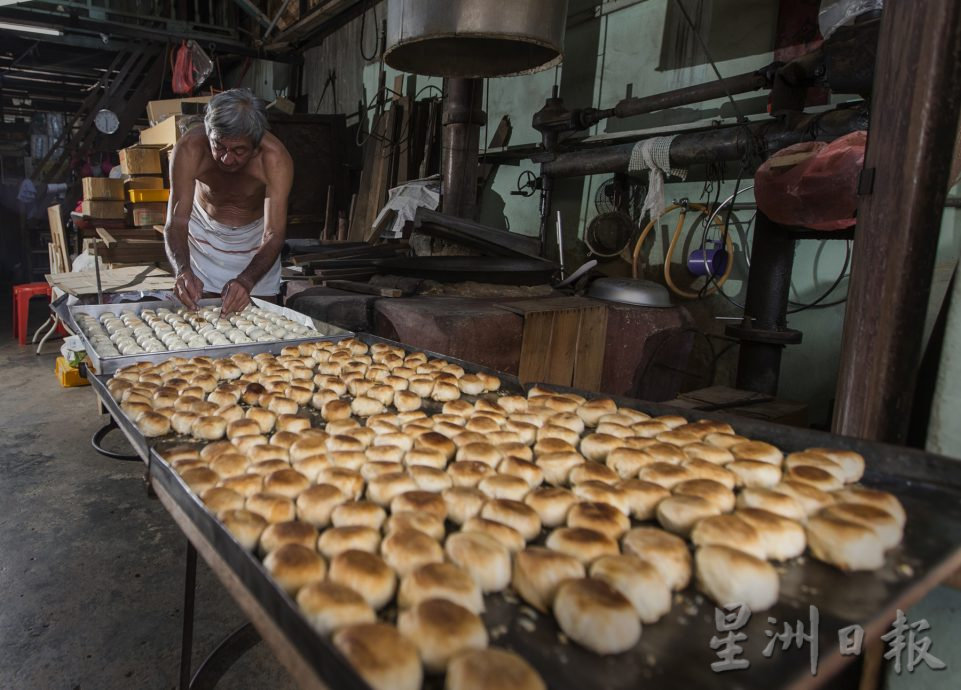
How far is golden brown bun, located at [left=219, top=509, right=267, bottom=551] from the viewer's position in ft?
3.59

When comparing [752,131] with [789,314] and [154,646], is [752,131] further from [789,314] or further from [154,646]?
[154,646]

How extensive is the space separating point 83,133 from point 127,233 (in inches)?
248

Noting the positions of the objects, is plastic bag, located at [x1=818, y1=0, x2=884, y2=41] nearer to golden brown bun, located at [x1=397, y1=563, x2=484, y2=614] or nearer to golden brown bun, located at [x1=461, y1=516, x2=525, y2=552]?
golden brown bun, located at [x1=461, y1=516, x2=525, y2=552]

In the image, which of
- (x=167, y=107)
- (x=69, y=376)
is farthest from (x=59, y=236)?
(x=69, y=376)

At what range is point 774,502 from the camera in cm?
123

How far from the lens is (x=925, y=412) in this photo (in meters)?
2.00

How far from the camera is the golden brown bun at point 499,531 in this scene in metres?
1.12

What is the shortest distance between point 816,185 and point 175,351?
10.7ft

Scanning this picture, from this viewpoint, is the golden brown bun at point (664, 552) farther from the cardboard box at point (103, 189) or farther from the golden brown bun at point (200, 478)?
the cardboard box at point (103, 189)

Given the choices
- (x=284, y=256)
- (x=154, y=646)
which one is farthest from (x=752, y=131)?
(x=284, y=256)

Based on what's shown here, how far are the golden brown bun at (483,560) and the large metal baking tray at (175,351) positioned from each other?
73.5 inches

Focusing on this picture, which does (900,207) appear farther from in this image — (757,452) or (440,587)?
(440,587)

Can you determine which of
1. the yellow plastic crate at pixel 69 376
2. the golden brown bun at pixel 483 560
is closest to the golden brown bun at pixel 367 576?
the golden brown bun at pixel 483 560

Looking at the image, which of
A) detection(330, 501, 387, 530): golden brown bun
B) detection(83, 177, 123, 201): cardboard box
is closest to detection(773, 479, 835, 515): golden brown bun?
detection(330, 501, 387, 530): golden brown bun
